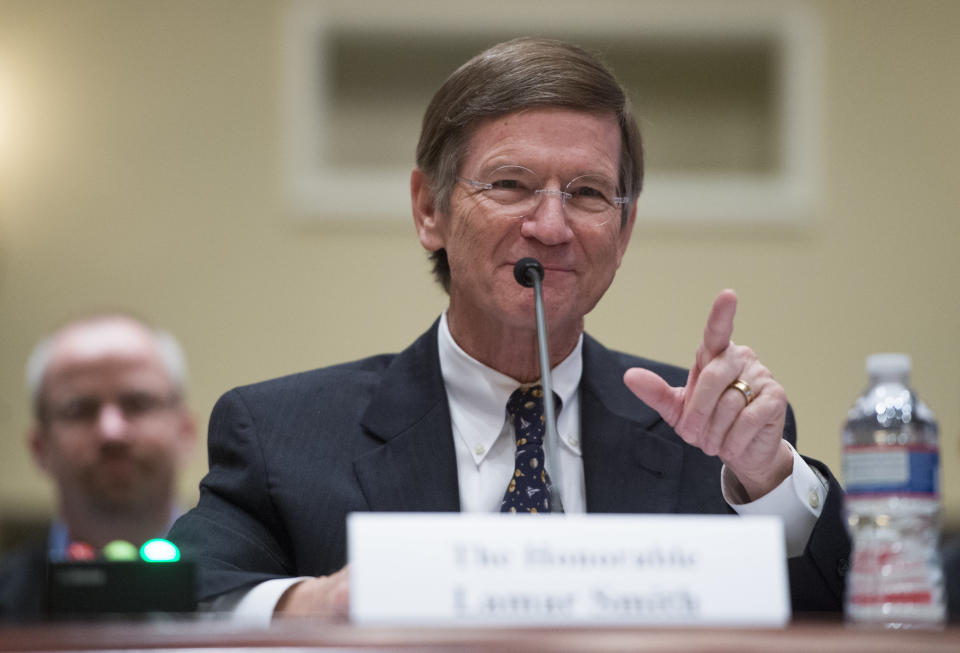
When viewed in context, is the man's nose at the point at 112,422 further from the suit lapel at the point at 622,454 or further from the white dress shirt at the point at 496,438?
the suit lapel at the point at 622,454

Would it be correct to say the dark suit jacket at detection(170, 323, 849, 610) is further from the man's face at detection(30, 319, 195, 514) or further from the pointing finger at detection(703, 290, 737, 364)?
the man's face at detection(30, 319, 195, 514)

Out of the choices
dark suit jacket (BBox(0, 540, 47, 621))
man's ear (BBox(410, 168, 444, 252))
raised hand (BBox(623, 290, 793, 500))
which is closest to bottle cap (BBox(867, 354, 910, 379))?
raised hand (BBox(623, 290, 793, 500))

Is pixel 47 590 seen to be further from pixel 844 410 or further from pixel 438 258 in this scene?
pixel 844 410

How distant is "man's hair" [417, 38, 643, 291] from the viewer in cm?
245

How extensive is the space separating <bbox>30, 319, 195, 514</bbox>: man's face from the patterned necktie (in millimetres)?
1774

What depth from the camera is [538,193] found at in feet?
7.92

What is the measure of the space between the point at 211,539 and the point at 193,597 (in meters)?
0.59

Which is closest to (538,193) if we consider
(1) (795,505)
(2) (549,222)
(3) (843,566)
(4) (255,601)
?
(2) (549,222)

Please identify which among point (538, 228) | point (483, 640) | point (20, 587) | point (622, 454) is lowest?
point (20, 587)

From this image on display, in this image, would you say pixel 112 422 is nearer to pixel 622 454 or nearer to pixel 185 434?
pixel 185 434

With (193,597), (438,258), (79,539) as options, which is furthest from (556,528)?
(79,539)

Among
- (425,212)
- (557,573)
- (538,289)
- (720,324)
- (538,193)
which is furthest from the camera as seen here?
(425,212)

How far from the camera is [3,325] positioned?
21.7ft

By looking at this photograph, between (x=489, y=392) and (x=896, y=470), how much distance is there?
3.56ft
